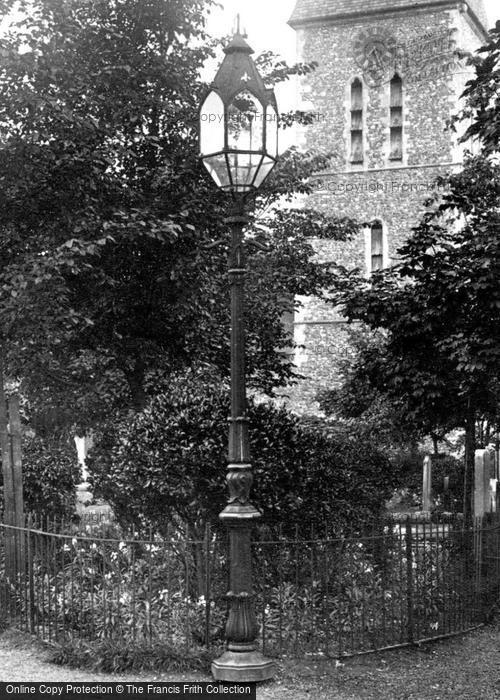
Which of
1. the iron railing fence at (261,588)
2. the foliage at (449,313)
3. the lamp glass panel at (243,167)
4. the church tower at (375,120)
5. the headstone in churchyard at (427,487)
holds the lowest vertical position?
the headstone in churchyard at (427,487)

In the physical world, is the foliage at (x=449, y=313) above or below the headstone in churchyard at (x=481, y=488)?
above

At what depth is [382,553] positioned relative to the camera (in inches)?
359

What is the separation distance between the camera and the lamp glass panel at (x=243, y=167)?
695 centimetres

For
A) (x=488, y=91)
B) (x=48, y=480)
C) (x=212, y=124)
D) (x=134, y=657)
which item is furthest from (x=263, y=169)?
(x=48, y=480)

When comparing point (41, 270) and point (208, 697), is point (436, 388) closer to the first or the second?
point (41, 270)

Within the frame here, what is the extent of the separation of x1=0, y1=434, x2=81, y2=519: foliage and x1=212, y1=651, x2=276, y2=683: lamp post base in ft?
30.8

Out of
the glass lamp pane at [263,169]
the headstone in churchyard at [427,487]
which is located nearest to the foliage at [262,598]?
the glass lamp pane at [263,169]

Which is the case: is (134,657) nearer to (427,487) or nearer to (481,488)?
(481,488)

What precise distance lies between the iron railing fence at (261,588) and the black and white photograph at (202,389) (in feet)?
0.12

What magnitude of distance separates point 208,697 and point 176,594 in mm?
2075

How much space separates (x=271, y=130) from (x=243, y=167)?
347 millimetres

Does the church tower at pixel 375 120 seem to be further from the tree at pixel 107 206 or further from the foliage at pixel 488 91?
the foliage at pixel 488 91

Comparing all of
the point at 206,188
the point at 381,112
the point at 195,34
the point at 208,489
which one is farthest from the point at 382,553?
the point at 381,112

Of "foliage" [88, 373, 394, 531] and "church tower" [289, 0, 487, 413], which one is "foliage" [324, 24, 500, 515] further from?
"church tower" [289, 0, 487, 413]
